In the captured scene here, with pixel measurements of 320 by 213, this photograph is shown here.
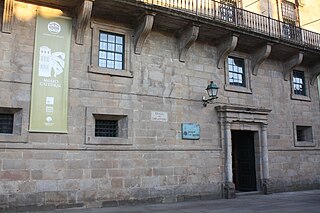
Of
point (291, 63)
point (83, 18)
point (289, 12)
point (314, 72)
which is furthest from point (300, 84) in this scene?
point (83, 18)

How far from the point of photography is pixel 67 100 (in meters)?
9.96

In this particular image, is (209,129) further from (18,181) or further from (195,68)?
(18,181)

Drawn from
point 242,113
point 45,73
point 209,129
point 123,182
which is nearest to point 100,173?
point 123,182

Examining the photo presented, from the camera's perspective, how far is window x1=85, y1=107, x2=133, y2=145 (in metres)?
10.1

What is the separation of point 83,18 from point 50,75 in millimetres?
2001

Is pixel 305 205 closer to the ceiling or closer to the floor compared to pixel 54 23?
closer to the floor

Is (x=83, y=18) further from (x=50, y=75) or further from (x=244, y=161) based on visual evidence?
(x=244, y=161)

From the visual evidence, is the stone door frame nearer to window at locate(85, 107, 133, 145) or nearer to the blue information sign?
the blue information sign

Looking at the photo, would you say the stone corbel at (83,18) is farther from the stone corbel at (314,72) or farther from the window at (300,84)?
the stone corbel at (314,72)

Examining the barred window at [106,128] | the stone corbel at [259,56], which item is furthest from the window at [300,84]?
the barred window at [106,128]

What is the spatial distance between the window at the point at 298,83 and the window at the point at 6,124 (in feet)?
40.1

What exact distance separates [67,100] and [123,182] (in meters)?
3.06

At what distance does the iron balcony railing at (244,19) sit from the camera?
40.7 feet

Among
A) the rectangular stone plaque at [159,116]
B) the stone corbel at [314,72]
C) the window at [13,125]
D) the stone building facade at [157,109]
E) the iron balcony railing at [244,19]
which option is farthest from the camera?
the stone corbel at [314,72]
